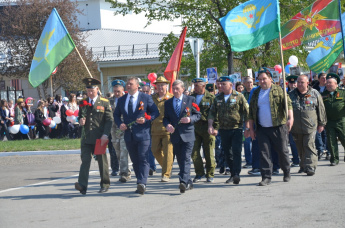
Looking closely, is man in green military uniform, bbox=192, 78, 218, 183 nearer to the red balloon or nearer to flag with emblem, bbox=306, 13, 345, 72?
flag with emblem, bbox=306, 13, 345, 72

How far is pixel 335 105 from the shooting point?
12.6 m

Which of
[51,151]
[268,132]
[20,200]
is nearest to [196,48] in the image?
[51,151]

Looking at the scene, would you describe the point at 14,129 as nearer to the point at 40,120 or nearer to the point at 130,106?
the point at 40,120

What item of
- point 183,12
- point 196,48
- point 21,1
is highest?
point 21,1

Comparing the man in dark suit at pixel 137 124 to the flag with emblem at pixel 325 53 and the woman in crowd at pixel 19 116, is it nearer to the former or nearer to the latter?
the flag with emblem at pixel 325 53

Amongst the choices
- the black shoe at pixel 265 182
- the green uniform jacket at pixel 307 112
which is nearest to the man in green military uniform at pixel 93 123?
the black shoe at pixel 265 182

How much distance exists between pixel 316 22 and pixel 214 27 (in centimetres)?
1331

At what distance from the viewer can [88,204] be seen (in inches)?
359

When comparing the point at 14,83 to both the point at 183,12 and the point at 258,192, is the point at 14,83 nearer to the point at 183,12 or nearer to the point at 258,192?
the point at 183,12

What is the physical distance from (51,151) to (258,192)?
951 centimetres

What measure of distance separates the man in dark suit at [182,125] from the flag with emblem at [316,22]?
4.34 meters

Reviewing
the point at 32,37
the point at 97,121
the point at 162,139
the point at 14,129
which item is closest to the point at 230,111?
the point at 162,139

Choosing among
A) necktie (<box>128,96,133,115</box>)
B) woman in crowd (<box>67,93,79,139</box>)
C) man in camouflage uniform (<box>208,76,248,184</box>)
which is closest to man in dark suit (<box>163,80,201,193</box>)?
man in camouflage uniform (<box>208,76,248,184</box>)

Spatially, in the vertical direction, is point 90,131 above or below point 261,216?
above
